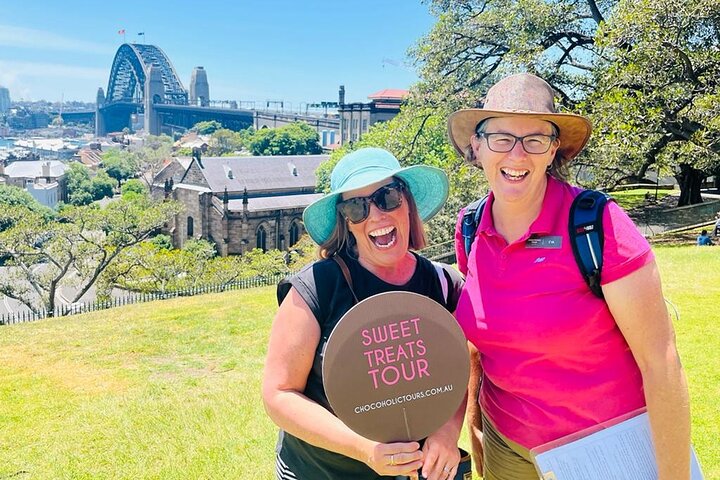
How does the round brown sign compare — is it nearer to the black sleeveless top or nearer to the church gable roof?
the black sleeveless top

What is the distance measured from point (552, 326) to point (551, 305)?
6 centimetres

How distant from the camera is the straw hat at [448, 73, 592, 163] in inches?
69.5

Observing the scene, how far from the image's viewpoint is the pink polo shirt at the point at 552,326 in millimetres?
1680

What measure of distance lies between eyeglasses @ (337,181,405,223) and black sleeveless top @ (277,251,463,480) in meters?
0.13

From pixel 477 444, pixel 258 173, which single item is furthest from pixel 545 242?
pixel 258 173

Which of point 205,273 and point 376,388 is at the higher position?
point 376,388

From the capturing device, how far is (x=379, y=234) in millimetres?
1888

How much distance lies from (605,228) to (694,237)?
49.5ft

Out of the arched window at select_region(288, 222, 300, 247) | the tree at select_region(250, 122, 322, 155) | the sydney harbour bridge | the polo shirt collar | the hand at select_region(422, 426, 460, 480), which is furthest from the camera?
the sydney harbour bridge

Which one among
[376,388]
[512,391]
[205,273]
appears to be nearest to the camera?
[376,388]

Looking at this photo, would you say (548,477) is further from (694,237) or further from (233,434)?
(694,237)

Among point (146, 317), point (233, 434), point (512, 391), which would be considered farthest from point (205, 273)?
point (512, 391)

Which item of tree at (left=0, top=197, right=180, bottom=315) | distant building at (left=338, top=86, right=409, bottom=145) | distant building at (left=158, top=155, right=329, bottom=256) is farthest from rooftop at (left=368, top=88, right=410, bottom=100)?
tree at (left=0, top=197, right=180, bottom=315)

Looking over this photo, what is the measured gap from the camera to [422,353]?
5.23 feet
